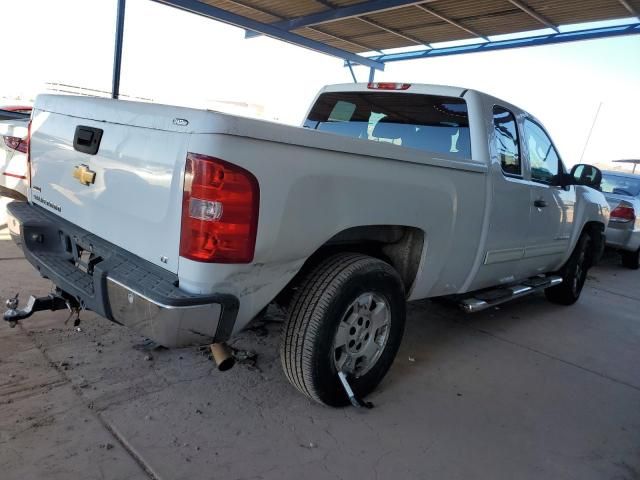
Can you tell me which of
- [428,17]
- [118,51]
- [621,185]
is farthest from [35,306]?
[621,185]

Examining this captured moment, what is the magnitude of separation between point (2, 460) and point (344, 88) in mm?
3510

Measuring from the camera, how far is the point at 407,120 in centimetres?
383

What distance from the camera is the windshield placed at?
9266 mm

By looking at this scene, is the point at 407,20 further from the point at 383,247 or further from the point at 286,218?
the point at 286,218

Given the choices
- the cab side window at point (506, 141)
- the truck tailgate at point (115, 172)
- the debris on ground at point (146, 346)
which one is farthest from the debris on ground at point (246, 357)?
the cab side window at point (506, 141)

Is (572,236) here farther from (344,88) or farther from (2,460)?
(2,460)

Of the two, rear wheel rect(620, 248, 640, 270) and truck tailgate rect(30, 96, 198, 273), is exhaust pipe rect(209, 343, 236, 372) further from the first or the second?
rear wheel rect(620, 248, 640, 270)

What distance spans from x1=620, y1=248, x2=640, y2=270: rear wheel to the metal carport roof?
3.84 metres

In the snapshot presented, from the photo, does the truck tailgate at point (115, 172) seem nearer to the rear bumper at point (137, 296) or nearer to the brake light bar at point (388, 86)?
the rear bumper at point (137, 296)

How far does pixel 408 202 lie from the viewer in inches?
112

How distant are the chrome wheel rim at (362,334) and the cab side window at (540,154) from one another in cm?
213

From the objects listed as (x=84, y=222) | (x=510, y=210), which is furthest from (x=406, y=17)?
(x=84, y=222)

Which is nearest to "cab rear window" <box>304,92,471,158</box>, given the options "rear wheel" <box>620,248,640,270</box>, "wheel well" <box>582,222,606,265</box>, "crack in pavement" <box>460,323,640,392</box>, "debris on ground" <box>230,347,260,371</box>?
"debris on ground" <box>230,347,260,371</box>

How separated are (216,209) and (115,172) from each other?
0.71m
